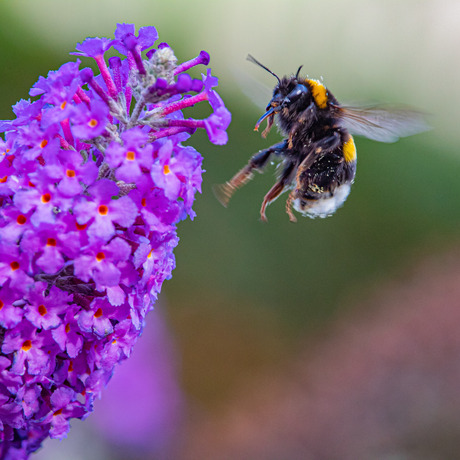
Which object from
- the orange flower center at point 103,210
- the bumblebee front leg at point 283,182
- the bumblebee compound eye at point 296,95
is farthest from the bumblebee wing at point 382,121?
the orange flower center at point 103,210

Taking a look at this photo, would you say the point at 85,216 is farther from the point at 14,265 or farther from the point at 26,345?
the point at 26,345

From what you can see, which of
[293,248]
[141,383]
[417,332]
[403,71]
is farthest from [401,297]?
[403,71]

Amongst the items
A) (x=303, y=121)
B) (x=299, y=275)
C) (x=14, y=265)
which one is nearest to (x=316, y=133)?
(x=303, y=121)

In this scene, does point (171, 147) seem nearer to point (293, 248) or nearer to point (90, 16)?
point (293, 248)

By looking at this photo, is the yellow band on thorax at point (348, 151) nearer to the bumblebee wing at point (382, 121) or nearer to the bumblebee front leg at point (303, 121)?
the bumblebee wing at point (382, 121)

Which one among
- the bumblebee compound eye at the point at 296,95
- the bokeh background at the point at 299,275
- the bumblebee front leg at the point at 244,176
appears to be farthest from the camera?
the bokeh background at the point at 299,275

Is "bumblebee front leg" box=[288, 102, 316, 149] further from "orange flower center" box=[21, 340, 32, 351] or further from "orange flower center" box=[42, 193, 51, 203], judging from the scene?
"orange flower center" box=[21, 340, 32, 351]
